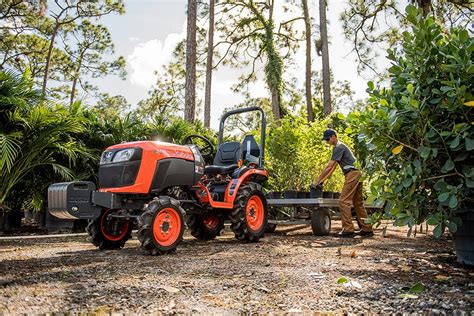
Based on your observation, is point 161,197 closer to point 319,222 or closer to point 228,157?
point 228,157

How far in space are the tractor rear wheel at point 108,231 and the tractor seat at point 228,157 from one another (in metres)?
1.57

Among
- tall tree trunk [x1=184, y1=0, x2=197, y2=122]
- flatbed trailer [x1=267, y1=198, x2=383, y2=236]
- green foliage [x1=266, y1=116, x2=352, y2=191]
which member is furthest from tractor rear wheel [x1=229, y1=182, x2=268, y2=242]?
tall tree trunk [x1=184, y1=0, x2=197, y2=122]

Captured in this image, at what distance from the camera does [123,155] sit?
17.3 ft

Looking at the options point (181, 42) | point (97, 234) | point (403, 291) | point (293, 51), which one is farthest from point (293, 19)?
point (403, 291)

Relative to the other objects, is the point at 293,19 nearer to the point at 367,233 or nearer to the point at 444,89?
the point at 367,233

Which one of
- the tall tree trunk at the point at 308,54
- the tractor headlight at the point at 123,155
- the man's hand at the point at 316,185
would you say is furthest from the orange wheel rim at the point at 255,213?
the tall tree trunk at the point at 308,54

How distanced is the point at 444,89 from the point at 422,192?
0.97 metres

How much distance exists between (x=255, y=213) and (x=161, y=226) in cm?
203

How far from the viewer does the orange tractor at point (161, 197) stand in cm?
497

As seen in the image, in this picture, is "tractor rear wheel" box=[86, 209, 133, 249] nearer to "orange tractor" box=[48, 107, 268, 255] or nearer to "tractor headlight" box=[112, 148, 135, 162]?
"orange tractor" box=[48, 107, 268, 255]

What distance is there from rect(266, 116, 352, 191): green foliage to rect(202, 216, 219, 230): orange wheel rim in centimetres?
261

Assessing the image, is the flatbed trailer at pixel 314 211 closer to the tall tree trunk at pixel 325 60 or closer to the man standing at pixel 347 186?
the man standing at pixel 347 186

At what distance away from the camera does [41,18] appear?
87.1 ft

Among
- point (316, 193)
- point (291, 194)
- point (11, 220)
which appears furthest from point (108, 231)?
point (11, 220)
